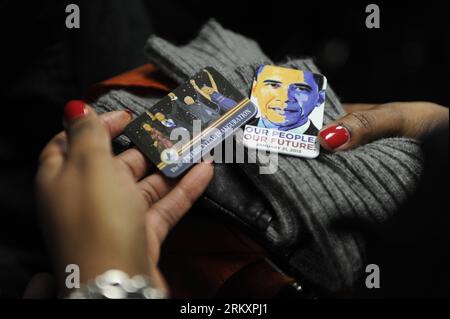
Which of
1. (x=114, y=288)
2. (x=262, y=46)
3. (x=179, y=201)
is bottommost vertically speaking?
(x=114, y=288)

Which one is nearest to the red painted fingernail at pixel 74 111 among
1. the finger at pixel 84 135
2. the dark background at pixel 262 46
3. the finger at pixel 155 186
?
the finger at pixel 84 135

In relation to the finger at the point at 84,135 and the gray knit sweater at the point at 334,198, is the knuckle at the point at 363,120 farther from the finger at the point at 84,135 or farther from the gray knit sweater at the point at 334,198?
the finger at the point at 84,135

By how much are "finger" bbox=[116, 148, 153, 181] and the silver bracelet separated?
0.14 metres

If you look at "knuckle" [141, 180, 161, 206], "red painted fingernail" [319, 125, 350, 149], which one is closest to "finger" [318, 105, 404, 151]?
"red painted fingernail" [319, 125, 350, 149]

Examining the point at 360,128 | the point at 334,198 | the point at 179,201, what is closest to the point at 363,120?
the point at 360,128

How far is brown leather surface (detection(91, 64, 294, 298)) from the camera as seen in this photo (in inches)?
22.4

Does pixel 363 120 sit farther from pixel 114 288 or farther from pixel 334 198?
pixel 114 288

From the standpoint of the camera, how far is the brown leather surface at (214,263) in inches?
22.4

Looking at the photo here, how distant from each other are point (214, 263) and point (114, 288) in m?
0.14

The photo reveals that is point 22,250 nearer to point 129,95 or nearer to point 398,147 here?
point 129,95

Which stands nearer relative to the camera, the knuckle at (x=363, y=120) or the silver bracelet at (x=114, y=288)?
the silver bracelet at (x=114, y=288)

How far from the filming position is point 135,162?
59 cm

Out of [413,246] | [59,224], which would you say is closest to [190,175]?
[59,224]

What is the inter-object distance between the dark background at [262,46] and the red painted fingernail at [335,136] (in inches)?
4.4
